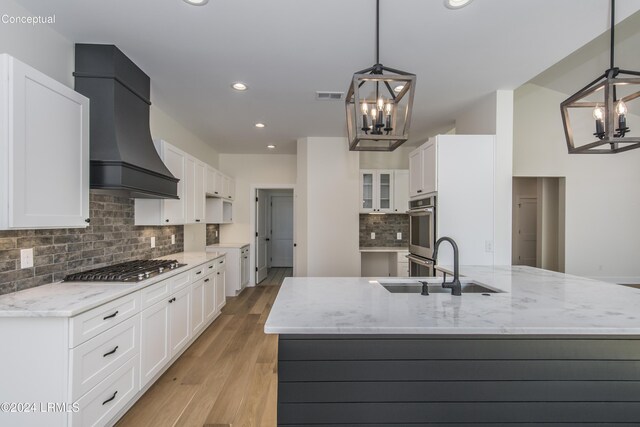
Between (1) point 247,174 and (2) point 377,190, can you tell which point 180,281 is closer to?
(1) point 247,174

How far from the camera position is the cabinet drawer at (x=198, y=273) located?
309cm

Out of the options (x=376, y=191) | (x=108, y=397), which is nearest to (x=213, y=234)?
(x=376, y=191)

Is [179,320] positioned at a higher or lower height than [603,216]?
lower

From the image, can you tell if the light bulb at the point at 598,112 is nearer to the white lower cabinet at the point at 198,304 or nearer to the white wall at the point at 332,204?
the white wall at the point at 332,204

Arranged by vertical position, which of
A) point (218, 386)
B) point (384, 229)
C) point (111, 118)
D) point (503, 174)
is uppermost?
point (111, 118)

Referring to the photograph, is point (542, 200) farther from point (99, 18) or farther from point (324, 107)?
point (99, 18)

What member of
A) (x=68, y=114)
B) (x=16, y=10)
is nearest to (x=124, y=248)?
(x=68, y=114)

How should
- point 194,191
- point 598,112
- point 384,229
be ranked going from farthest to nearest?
point 384,229 → point 194,191 → point 598,112

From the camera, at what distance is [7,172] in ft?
4.84

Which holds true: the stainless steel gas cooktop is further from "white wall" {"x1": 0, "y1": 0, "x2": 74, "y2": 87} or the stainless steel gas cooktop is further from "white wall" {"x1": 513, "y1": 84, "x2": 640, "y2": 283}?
"white wall" {"x1": 513, "y1": 84, "x2": 640, "y2": 283}

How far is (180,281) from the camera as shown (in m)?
2.79

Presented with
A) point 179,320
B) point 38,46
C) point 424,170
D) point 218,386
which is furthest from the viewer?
point 424,170

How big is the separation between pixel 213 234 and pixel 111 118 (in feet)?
11.5

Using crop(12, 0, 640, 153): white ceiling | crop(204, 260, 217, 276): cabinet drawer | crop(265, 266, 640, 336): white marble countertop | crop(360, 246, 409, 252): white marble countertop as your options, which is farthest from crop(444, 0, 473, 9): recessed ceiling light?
crop(360, 246, 409, 252): white marble countertop
